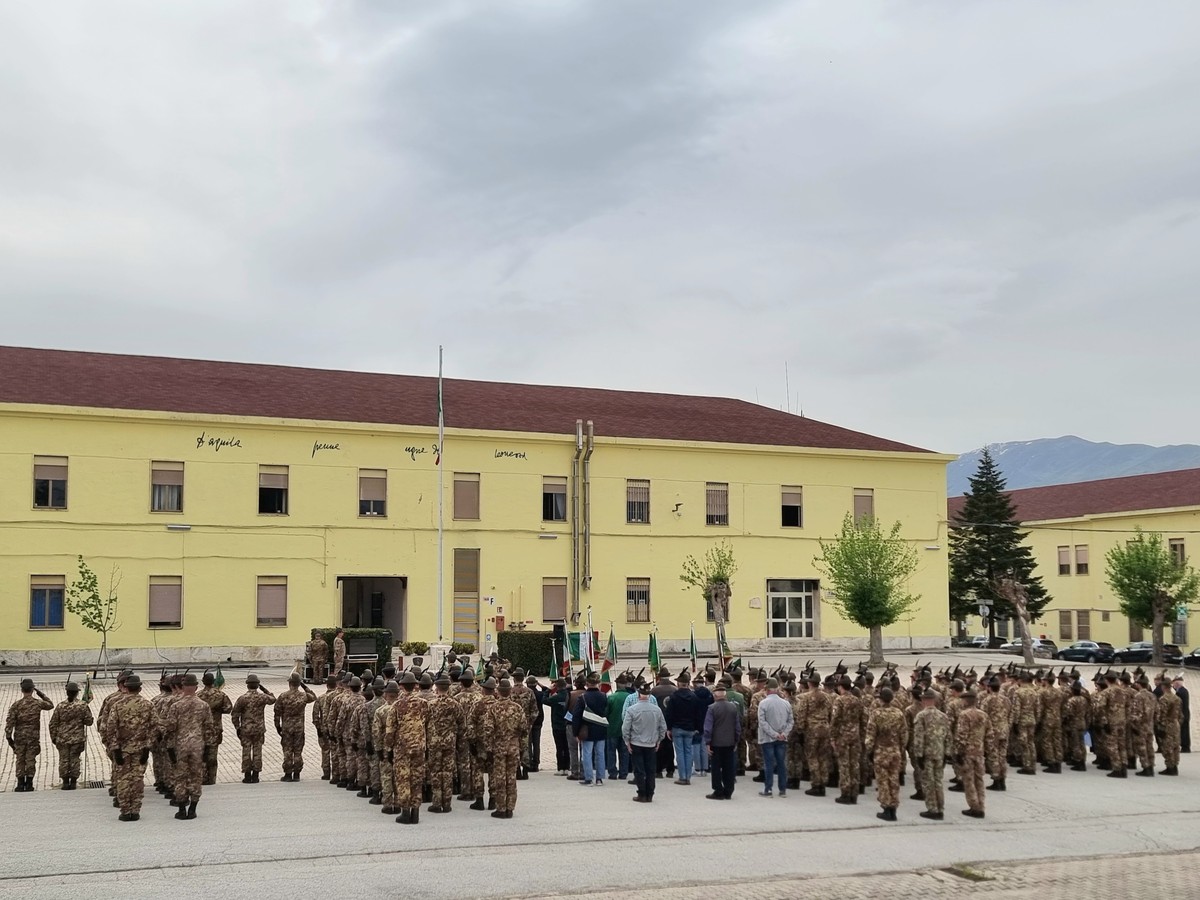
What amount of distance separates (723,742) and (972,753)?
3.01 m

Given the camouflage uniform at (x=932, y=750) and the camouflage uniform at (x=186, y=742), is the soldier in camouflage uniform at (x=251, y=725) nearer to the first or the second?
the camouflage uniform at (x=186, y=742)

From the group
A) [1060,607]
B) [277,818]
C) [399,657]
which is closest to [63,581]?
[399,657]

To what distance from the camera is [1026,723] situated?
1830 centimetres

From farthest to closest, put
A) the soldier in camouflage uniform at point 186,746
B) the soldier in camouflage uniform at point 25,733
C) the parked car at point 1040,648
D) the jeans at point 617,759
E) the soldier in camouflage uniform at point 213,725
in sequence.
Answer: the parked car at point 1040,648
the jeans at point 617,759
the soldier in camouflage uniform at point 213,725
the soldier in camouflage uniform at point 25,733
the soldier in camouflage uniform at point 186,746

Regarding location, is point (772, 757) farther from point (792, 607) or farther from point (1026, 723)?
point (792, 607)

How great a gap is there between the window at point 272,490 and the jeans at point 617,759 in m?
25.6

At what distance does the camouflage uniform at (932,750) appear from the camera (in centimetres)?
1471

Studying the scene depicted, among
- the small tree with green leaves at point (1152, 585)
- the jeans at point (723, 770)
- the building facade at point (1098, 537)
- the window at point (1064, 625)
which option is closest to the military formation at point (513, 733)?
the jeans at point (723, 770)

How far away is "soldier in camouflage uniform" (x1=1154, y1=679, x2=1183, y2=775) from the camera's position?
18516 millimetres

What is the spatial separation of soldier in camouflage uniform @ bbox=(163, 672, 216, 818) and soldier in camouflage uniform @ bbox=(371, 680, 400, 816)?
197cm

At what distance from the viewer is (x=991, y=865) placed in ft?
40.2

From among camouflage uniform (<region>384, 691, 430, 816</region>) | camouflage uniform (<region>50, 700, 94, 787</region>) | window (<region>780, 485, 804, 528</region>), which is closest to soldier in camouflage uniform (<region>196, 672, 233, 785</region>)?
camouflage uniform (<region>50, 700, 94, 787</region>)

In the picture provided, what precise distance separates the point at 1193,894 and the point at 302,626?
3346cm

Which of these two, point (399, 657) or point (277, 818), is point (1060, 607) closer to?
point (399, 657)
